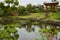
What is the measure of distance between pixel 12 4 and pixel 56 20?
58 centimetres

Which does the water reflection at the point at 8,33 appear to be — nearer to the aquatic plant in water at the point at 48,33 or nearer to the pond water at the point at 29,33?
the pond water at the point at 29,33

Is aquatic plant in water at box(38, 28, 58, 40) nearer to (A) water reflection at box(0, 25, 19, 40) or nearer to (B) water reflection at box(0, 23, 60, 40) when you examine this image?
(B) water reflection at box(0, 23, 60, 40)

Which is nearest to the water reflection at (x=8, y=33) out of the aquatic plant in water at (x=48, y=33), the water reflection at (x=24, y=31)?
the water reflection at (x=24, y=31)

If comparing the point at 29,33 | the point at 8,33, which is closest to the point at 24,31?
the point at 29,33

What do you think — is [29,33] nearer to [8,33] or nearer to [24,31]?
[24,31]

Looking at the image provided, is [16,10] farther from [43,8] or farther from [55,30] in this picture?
[55,30]

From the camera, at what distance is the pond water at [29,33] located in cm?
318

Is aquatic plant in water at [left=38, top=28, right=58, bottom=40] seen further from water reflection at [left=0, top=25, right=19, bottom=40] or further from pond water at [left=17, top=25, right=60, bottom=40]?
water reflection at [left=0, top=25, right=19, bottom=40]

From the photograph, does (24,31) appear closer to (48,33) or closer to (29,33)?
(29,33)

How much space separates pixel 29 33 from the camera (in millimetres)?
3201

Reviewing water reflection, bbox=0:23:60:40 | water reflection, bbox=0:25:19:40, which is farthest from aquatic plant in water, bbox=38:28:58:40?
water reflection, bbox=0:25:19:40

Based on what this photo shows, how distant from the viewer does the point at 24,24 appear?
127 inches

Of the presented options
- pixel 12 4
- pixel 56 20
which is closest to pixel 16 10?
pixel 12 4

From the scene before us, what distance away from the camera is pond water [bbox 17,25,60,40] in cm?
318
